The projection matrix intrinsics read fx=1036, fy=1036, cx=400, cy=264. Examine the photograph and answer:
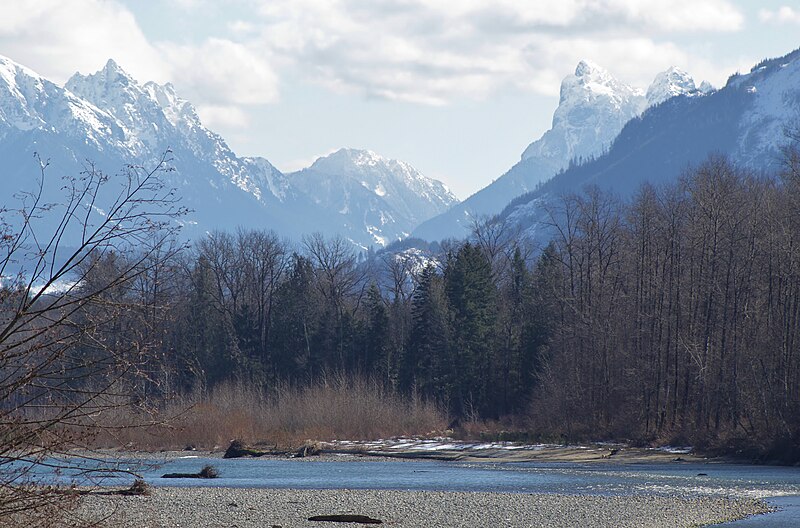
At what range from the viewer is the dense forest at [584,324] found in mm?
58312

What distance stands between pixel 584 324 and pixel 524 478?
2870 centimetres

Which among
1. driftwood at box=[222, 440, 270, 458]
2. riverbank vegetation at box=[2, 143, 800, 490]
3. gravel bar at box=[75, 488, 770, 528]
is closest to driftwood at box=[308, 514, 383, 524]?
gravel bar at box=[75, 488, 770, 528]

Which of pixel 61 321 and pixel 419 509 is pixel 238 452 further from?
pixel 61 321

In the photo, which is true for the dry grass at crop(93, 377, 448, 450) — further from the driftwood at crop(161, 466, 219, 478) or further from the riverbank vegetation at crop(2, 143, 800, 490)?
the driftwood at crop(161, 466, 219, 478)

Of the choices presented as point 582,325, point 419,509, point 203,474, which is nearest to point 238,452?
point 203,474

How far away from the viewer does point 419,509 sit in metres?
34.4

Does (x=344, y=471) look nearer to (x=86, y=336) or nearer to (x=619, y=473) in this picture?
(x=619, y=473)

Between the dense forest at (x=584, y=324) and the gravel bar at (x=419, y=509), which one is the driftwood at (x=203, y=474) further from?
the gravel bar at (x=419, y=509)

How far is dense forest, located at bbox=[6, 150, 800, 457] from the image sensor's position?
58312mm

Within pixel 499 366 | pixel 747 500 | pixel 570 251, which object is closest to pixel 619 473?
pixel 747 500

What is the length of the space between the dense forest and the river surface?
5.58 meters

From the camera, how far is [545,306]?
8681 cm

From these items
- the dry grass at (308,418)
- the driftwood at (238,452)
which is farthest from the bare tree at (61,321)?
the dry grass at (308,418)

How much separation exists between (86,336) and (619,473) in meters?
42.0
